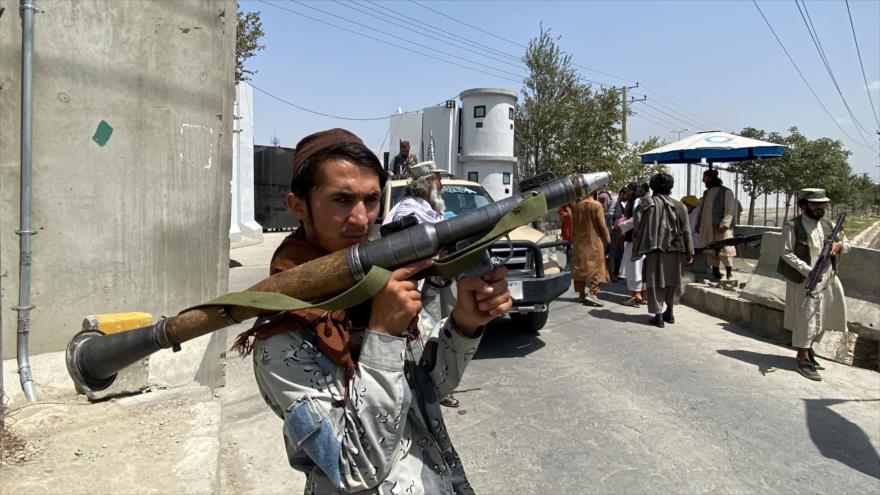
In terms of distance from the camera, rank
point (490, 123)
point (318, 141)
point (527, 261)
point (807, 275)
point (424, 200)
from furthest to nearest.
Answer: point (490, 123) → point (527, 261) → point (807, 275) → point (424, 200) → point (318, 141)

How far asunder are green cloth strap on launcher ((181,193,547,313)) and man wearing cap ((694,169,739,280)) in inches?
350

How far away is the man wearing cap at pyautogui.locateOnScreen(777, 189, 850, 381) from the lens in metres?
5.27

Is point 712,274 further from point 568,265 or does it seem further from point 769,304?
point 568,265

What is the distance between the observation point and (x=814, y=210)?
5.28 m

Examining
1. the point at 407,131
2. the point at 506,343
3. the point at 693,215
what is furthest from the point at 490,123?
the point at 506,343

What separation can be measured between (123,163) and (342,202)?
133 inches

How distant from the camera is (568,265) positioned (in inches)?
251

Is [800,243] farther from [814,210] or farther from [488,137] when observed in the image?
[488,137]

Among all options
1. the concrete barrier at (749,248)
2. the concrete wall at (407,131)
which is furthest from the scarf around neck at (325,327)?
the concrete wall at (407,131)

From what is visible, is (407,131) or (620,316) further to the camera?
(407,131)

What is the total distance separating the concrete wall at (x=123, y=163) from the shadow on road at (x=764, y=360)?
5281 millimetres

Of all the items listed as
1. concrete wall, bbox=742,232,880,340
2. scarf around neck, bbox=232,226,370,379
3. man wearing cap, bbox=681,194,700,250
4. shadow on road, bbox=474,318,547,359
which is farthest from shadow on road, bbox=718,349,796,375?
scarf around neck, bbox=232,226,370,379

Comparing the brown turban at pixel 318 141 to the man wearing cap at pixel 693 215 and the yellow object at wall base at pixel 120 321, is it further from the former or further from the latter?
the man wearing cap at pixel 693 215

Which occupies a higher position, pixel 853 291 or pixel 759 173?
pixel 759 173
